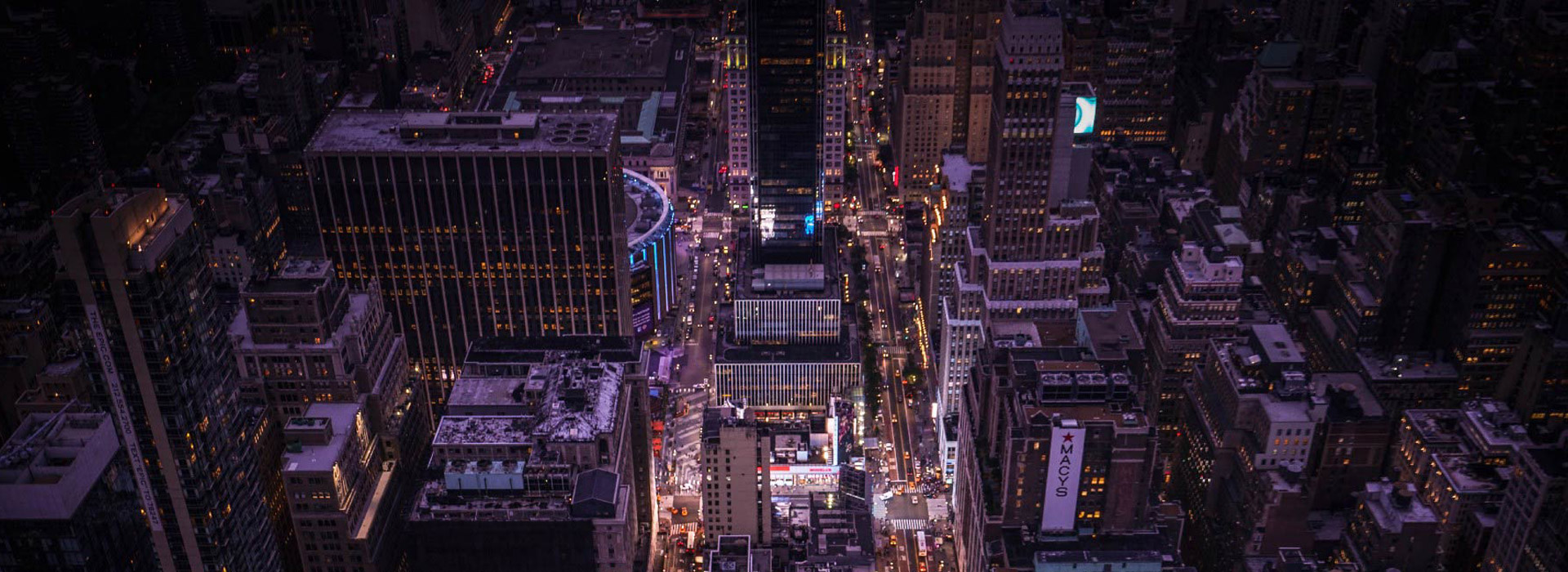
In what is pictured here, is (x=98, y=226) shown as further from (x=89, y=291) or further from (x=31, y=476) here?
(x=31, y=476)

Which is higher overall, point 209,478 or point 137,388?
point 137,388

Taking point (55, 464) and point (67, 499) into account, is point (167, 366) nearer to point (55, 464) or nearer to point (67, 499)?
point (55, 464)

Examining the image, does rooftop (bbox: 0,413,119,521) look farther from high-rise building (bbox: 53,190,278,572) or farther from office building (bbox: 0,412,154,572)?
high-rise building (bbox: 53,190,278,572)

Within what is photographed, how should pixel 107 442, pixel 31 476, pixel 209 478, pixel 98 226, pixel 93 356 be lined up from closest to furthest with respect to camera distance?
pixel 31 476, pixel 107 442, pixel 98 226, pixel 93 356, pixel 209 478

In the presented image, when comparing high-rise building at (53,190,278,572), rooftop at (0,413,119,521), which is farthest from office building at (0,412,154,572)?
high-rise building at (53,190,278,572)

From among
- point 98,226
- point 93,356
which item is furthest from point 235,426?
point 98,226

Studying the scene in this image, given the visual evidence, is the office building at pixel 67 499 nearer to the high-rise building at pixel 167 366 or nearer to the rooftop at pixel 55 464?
the rooftop at pixel 55 464

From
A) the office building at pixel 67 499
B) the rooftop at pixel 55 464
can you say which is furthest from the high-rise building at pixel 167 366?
the rooftop at pixel 55 464

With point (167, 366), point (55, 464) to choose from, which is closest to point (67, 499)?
point (55, 464)
